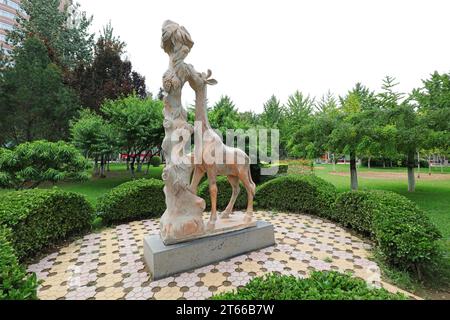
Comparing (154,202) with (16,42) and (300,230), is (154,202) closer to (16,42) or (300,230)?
(300,230)

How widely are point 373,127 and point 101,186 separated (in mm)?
12437

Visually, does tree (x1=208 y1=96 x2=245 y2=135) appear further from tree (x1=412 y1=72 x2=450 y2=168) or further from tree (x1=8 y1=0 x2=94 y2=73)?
tree (x1=8 y1=0 x2=94 y2=73)

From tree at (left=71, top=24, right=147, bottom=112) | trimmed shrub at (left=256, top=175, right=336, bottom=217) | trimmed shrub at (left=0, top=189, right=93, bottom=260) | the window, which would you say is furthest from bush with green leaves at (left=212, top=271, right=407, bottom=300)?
the window

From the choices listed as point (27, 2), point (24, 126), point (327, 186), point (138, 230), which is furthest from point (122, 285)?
point (27, 2)

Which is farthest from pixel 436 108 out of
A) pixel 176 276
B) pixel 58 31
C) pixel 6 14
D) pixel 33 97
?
pixel 6 14

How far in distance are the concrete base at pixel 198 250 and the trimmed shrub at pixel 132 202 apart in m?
2.41

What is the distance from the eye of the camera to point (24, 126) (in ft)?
45.8

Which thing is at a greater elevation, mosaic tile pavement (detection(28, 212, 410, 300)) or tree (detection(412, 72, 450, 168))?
tree (detection(412, 72, 450, 168))

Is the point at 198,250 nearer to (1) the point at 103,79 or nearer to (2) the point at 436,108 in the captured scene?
(2) the point at 436,108

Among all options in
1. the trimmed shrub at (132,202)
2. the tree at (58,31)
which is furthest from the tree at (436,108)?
the tree at (58,31)

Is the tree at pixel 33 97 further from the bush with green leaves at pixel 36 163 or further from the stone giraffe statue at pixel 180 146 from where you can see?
the stone giraffe statue at pixel 180 146

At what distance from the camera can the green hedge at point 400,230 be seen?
3059 millimetres

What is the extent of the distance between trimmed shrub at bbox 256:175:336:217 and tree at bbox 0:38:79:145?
46.7 feet

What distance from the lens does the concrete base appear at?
3.12 meters
